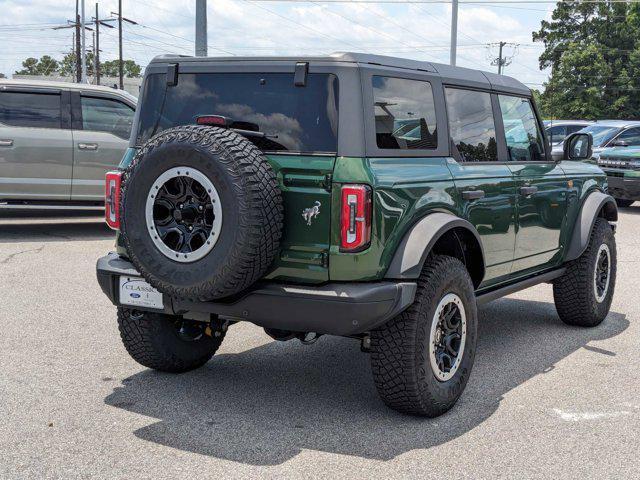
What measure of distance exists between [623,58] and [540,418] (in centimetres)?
6377

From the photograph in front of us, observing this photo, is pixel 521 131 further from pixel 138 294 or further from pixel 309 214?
pixel 138 294

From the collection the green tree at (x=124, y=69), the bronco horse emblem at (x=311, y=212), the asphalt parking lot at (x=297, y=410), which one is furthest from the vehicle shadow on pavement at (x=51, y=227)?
the green tree at (x=124, y=69)

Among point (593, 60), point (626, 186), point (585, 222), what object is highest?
point (593, 60)

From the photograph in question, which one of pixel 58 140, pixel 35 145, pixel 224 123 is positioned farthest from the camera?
pixel 58 140

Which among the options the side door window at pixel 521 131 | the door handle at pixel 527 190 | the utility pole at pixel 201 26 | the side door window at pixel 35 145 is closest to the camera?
the door handle at pixel 527 190

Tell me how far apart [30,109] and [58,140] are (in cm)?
52

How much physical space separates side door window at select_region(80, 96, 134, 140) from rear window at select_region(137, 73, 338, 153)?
22.1 feet

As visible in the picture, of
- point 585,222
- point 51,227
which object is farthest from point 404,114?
point 51,227

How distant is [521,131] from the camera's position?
619 centimetres

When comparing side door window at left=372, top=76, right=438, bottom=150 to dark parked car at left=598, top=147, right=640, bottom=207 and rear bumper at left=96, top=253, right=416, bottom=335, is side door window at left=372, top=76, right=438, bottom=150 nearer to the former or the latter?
rear bumper at left=96, top=253, right=416, bottom=335

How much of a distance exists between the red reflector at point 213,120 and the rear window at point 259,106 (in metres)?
0.04

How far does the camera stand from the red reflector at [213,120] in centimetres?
448

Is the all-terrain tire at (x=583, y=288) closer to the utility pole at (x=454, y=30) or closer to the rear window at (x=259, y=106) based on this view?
the rear window at (x=259, y=106)

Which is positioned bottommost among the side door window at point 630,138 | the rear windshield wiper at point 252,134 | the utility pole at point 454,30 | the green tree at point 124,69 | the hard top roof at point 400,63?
the rear windshield wiper at point 252,134
